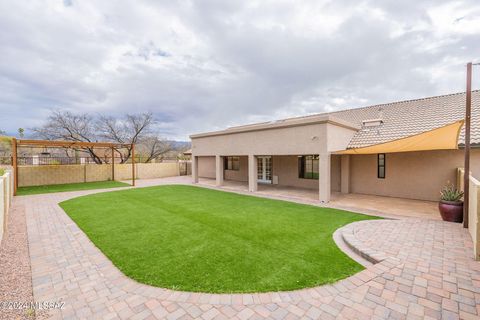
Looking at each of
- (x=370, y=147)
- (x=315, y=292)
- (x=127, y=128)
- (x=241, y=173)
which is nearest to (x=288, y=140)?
(x=370, y=147)

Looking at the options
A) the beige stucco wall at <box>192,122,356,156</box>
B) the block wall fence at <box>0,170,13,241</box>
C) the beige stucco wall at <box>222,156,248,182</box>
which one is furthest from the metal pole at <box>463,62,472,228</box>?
the beige stucco wall at <box>222,156,248,182</box>

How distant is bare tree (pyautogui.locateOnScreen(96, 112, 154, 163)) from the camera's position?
24750 millimetres

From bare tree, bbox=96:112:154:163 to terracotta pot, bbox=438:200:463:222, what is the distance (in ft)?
88.8

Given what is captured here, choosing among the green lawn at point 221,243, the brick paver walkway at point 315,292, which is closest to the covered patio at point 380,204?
the green lawn at point 221,243

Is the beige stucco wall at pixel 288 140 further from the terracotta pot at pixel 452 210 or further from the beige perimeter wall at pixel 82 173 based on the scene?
the beige perimeter wall at pixel 82 173

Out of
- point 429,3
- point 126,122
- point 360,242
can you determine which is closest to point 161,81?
point 126,122

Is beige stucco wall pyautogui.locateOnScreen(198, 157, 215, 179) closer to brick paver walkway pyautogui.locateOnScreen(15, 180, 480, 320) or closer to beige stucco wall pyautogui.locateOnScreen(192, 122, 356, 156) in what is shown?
beige stucco wall pyautogui.locateOnScreen(192, 122, 356, 156)

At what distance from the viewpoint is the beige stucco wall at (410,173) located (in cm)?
1016

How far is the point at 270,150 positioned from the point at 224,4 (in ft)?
24.8

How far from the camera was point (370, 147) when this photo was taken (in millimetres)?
9312

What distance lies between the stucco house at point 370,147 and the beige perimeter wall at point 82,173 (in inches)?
395

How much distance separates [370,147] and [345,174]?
4269 millimetres

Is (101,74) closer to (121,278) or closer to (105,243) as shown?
(105,243)

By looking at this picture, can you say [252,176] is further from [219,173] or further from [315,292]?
[315,292]
